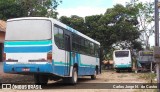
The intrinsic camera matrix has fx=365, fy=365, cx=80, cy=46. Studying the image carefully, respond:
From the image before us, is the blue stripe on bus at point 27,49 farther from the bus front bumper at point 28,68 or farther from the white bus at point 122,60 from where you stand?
the white bus at point 122,60

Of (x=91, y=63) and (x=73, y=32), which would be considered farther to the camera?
(x=91, y=63)

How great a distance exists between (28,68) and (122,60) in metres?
28.0

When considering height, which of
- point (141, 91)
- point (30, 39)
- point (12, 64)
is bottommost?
point (141, 91)

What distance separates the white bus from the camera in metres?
42.4

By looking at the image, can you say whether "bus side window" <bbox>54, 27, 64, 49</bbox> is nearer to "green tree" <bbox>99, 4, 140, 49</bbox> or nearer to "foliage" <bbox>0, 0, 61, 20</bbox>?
"foliage" <bbox>0, 0, 61, 20</bbox>

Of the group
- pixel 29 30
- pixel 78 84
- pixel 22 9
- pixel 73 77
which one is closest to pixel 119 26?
pixel 22 9

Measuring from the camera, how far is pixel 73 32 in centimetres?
1920

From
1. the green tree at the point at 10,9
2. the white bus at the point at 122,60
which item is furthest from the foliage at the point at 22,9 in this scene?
the white bus at the point at 122,60

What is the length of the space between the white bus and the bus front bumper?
27530 mm

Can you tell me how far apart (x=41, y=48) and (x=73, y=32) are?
3.96 meters

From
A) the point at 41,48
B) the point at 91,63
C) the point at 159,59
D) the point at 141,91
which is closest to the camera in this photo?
the point at 159,59

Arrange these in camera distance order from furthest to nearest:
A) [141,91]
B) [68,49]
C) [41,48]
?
[68,49] → [41,48] → [141,91]

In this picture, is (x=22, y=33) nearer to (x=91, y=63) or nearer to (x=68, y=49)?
(x=68, y=49)

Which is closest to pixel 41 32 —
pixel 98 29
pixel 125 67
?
pixel 125 67
